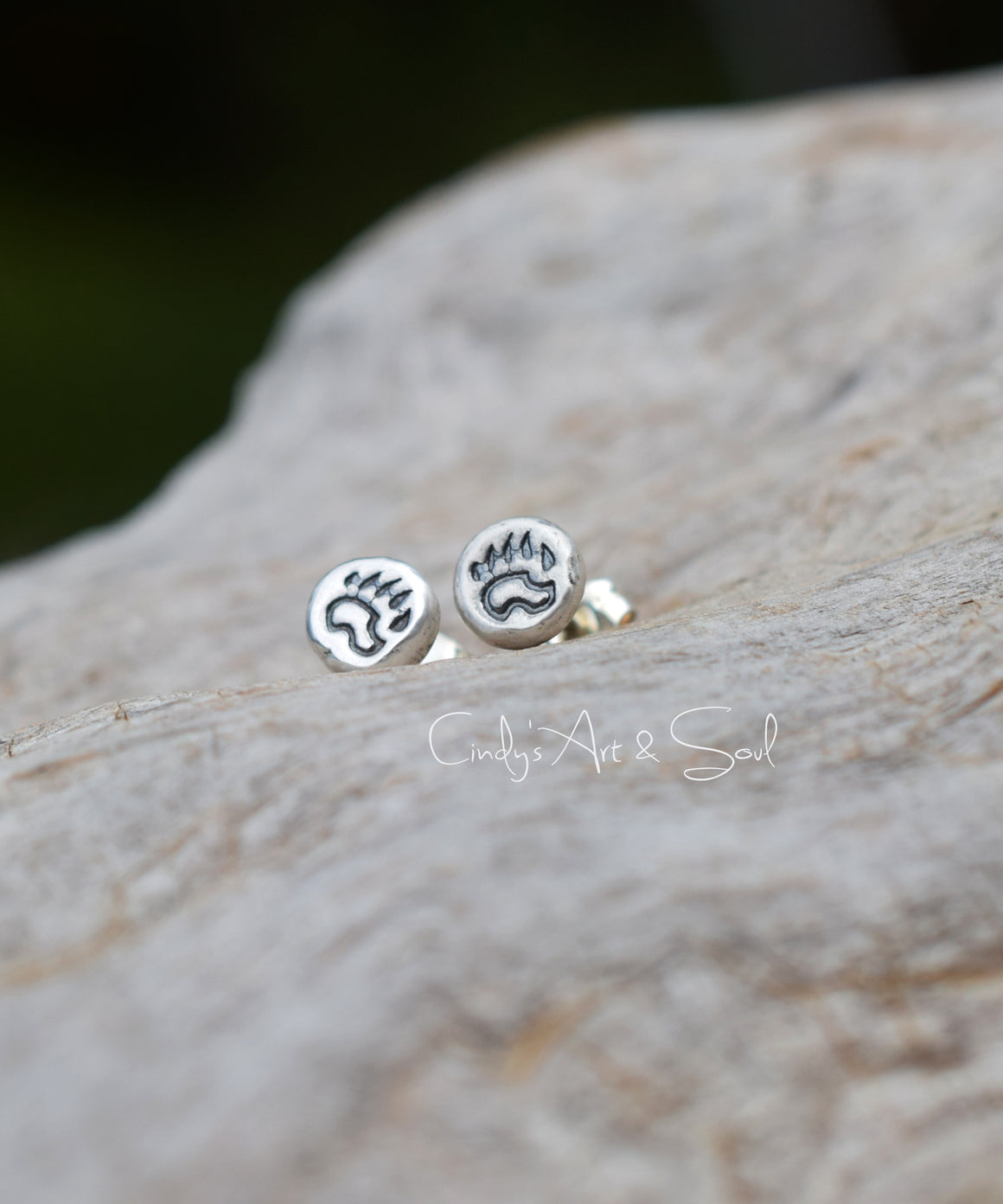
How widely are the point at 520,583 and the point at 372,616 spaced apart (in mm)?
466

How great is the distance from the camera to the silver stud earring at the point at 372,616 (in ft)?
10.5

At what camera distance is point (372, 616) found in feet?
10.6

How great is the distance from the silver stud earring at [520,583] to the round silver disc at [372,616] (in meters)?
0.13

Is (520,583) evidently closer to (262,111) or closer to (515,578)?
(515,578)

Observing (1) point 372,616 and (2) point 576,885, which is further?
(1) point 372,616

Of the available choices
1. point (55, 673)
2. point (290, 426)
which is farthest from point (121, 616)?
point (290, 426)

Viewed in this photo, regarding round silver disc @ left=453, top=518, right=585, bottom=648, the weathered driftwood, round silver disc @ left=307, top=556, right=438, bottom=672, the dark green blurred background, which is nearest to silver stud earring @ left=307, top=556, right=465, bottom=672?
round silver disc @ left=307, top=556, right=438, bottom=672

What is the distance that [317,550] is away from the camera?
446 cm

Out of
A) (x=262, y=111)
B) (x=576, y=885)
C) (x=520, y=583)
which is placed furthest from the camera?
(x=262, y=111)

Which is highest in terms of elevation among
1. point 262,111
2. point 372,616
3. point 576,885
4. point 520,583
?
point 262,111

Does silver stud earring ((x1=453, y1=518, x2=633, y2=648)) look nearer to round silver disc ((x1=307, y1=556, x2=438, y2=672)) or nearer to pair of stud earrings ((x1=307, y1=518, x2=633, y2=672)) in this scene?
pair of stud earrings ((x1=307, y1=518, x2=633, y2=672))

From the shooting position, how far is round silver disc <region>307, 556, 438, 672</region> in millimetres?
3188

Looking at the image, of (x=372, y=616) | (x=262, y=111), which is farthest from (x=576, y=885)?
(x=262, y=111)

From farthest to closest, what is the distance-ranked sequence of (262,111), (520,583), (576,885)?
(262,111) → (520,583) → (576,885)
